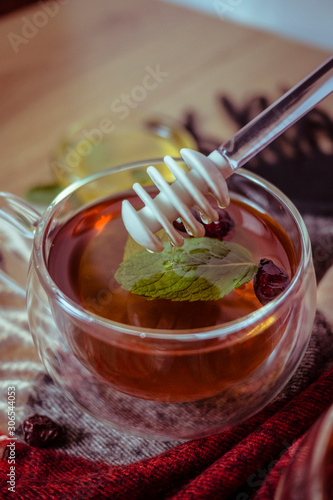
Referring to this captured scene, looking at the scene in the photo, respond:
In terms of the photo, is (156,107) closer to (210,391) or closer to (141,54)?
(141,54)

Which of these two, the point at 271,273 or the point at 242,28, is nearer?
the point at 271,273

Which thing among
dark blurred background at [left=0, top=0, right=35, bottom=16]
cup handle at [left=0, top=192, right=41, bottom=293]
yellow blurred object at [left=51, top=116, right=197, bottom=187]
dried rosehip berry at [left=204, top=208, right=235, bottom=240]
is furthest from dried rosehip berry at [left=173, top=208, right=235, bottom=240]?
dark blurred background at [left=0, top=0, right=35, bottom=16]

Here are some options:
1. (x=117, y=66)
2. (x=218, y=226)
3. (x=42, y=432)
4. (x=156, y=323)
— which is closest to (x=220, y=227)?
(x=218, y=226)

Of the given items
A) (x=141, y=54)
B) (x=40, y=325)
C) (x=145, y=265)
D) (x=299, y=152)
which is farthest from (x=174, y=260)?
(x=141, y=54)

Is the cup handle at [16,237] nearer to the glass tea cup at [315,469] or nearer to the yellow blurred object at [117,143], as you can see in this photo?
the yellow blurred object at [117,143]

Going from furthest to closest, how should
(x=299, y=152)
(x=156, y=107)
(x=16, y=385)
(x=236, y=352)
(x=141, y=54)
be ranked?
(x=141, y=54) < (x=156, y=107) < (x=299, y=152) < (x=16, y=385) < (x=236, y=352)

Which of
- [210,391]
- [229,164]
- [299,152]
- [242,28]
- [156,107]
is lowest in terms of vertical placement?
[210,391]
